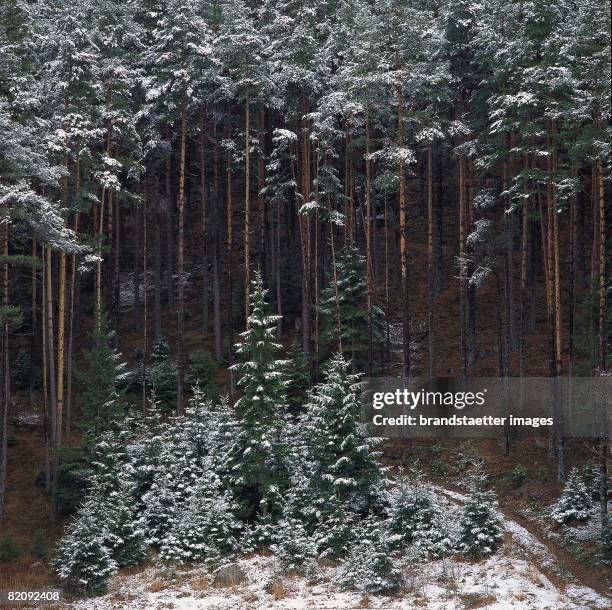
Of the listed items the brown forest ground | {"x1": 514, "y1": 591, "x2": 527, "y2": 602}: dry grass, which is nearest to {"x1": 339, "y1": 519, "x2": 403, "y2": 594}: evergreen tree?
{"x1": 514, "y1": 591, "x2": 527, "y2": 602}: dry grass

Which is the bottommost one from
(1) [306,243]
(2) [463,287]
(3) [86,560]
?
(3) [86,560]

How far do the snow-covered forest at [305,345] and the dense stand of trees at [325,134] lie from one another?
147 mm

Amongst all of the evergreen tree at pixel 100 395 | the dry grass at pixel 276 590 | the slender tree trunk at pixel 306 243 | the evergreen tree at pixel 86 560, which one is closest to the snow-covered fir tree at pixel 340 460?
the dry grass at pixel 276 590

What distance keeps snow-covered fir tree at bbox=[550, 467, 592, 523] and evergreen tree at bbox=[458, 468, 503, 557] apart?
2.33m

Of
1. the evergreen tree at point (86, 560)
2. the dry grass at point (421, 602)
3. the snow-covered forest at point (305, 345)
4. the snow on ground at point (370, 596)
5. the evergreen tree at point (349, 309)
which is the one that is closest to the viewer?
the snow on ground at point (370, 596)

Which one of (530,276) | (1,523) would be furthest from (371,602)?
(530,276)

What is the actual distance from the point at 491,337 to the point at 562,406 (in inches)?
477

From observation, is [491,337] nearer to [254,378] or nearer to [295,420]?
[295,420]

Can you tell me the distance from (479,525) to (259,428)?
737 centimetres

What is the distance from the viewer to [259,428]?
2533 centimetres

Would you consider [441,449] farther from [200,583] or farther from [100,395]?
[100,395]

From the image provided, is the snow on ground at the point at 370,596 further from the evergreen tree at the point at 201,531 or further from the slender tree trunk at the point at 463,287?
the slender tree trunk at the point at 463,287

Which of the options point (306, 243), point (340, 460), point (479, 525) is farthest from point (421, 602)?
point (306, 243)

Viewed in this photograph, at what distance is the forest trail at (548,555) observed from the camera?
811 inches
